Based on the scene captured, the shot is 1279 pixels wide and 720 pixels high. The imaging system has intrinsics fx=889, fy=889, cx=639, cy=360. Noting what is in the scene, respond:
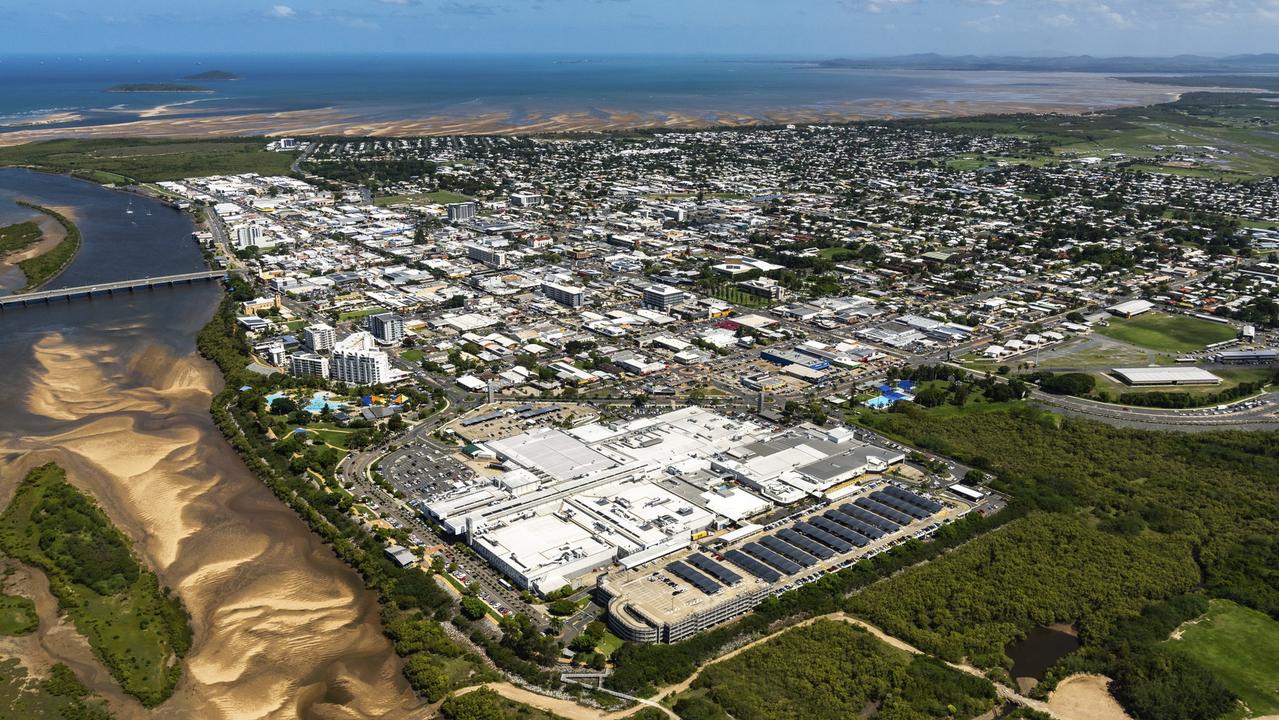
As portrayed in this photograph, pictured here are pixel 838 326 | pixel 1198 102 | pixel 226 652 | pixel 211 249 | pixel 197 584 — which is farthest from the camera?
pixel 1198 102

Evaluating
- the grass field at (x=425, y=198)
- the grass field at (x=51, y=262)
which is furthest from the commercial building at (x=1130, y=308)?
the grass field at (x=51, y=262)

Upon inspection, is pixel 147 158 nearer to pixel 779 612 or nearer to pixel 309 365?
pixel 309 365

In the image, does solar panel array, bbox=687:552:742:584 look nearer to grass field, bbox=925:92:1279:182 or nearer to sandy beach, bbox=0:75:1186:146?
grass field, bbox=925:92:1279:182

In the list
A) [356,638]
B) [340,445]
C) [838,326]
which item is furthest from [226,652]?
[838,326]

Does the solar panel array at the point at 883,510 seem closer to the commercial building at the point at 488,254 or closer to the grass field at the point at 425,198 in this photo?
the commercial building at the point at 488,254

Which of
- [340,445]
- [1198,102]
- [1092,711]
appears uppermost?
A: [1198,102]

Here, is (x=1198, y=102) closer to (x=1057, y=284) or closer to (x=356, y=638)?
(x=1057, y=284)
